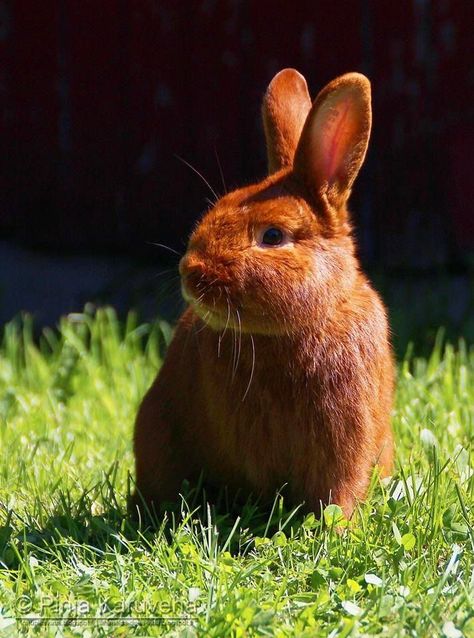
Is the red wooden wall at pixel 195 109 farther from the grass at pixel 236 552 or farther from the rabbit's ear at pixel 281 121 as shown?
the rabbit's ear at pixel 281 121

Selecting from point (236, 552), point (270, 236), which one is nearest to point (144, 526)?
point (236, 552)

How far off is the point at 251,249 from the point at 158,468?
73 centimetres

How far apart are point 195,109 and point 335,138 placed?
3374 millimetres

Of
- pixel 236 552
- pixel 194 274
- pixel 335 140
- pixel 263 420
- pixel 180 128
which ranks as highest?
pixel 180 128

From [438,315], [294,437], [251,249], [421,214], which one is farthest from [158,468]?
[421,214]

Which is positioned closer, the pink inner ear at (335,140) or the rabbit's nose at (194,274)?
the rabbit's nose at (194,274)

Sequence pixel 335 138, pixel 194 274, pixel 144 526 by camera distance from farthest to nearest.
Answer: pixel 144 526 < pixel 335 138 < pixel 194 274

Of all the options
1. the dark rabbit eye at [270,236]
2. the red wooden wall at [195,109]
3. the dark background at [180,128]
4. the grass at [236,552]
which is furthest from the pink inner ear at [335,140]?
the red wooden wall at [195,109]

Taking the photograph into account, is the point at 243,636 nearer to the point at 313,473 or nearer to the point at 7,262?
the point at 313,473

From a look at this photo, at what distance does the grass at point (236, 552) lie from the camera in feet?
8.10

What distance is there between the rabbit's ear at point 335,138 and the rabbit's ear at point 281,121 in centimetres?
22

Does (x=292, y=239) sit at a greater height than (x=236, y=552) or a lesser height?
greater

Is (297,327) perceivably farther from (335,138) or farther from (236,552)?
(236,552)

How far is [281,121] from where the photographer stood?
3.16m
